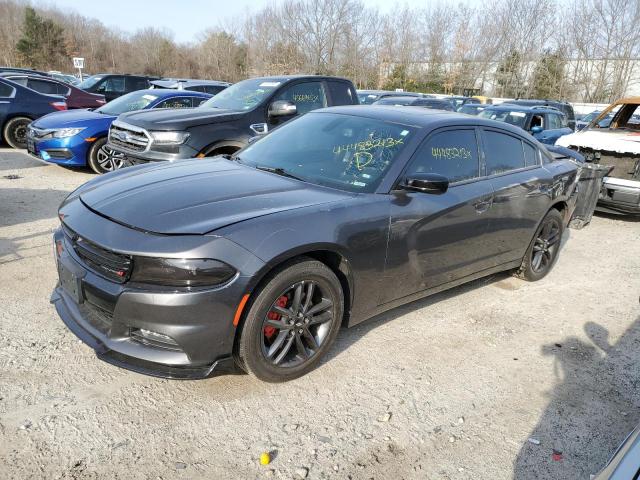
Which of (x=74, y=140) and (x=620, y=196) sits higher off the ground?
(x=620, y=196)

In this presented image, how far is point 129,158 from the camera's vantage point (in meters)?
6.86

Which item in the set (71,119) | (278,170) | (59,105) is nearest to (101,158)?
(71,119)

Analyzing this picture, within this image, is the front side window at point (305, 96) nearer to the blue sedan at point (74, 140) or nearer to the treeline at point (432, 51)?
the blue sedan at point (74, 140)

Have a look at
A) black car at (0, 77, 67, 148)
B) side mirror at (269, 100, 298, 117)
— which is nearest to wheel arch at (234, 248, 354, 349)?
side mirror at (269, 100, 298, 117)

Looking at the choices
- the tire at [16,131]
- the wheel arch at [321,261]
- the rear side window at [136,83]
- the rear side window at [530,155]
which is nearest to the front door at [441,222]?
the wheel arch at [321,261]

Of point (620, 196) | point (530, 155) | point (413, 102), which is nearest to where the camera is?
point (530, 155)

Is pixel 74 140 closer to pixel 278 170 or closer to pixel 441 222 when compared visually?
→ pixel 278 170

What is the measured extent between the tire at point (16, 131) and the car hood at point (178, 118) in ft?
16.3

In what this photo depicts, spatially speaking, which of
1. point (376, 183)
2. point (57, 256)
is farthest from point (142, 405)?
point (376, 183)

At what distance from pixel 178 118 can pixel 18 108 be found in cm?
595

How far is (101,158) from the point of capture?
846 cm

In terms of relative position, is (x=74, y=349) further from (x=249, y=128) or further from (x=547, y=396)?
(x=249, y=128)

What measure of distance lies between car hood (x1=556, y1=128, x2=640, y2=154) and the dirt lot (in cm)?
444

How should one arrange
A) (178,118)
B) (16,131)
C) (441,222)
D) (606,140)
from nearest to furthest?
(441,222)
(178,118)
(606,140)
(16,131)
